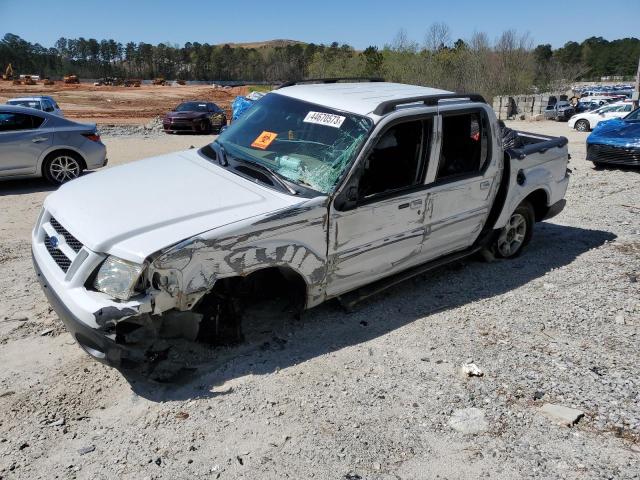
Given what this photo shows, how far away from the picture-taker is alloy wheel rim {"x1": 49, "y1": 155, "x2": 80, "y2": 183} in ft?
30.7

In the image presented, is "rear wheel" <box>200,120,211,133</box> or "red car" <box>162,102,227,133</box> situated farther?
"rear wheel" <box>200,120,211,133</box>

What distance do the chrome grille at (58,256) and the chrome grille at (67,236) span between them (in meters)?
0.09

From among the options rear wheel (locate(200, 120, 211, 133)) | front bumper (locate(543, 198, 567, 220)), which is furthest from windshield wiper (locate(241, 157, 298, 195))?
rear wheel (locate(200, 120, 211, 133))

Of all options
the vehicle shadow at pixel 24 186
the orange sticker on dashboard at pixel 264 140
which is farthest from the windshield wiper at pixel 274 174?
the vehicle shadow at pixel 24 186

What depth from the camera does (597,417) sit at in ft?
10.7

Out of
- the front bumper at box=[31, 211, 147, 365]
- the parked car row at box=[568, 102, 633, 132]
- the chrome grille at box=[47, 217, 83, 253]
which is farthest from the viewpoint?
the parked car row at box=[568, 102, 633, 132]

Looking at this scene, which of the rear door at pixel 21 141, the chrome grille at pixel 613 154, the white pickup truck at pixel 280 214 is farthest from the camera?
the chrome grille at pixel 613 154

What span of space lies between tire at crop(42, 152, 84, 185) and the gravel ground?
482cm

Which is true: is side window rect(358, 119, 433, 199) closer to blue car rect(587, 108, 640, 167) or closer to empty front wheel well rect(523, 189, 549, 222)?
empty front wheel well rect(523, 189, 549, 222)

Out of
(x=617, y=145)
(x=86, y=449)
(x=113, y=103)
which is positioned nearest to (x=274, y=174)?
(x=86, y=449)

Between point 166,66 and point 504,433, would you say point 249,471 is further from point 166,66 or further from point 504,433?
point 166,66

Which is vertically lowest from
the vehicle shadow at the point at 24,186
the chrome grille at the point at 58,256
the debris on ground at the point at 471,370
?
the debris on ground at the point at 471,370

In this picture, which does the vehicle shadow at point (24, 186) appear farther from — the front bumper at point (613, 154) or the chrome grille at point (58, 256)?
the front bumper at point (613, 154)

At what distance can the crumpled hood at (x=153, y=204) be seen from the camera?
10.3 feet
